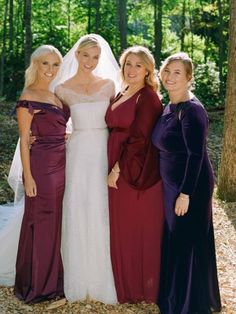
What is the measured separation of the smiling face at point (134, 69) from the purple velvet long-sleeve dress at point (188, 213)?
340 mm

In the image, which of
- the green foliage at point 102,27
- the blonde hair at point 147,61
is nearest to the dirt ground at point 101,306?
the blonde hair at point 147,61

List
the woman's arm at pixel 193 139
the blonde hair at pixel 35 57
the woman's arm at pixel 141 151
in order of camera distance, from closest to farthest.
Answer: the woman's arm at pixel 193 139, the woman's arm at pixel 141 151, the blonde hair at pixel 35 57

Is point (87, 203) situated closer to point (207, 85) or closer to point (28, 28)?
point (28, 28)

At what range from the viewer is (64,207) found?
13.0 feet

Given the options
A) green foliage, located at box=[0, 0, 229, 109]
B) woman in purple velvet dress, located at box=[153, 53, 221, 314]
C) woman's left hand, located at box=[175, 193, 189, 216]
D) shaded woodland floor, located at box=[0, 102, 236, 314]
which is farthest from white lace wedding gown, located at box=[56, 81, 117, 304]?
green foliage, located at box=[0, 0, 229, 109]

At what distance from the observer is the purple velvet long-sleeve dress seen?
3.34m

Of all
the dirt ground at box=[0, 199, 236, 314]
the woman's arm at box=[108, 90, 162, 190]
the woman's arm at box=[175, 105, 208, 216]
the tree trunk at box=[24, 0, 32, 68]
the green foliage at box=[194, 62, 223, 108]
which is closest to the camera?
the woman's arm at box=[175, 105, 208, 216]

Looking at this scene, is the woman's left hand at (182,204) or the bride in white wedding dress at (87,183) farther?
the bride in white wedding dress at (87,183)

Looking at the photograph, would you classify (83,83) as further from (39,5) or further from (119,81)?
(39,5)

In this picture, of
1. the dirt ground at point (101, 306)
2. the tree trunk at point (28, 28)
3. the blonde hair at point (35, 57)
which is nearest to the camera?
the blonde hair at point (35, 57)

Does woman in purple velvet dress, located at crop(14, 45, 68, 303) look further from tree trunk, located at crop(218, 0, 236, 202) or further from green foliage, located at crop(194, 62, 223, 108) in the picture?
green foliage, located at crop(194, 62, 223, 108)

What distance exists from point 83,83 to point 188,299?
75.3 inches

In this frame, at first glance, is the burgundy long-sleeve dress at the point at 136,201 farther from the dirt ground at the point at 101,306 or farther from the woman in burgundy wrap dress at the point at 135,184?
the dirt ground at the point at 101,306

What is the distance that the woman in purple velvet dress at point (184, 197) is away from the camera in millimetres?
3352
